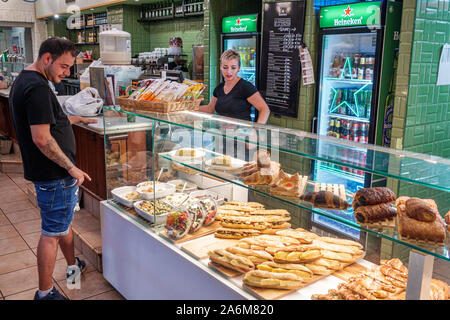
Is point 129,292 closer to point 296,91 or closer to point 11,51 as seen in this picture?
point 296,91

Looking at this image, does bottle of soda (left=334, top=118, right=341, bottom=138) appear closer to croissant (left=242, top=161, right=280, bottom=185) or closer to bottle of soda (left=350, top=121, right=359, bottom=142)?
bottle of soda (left=350, top=121, right=359, bottom=142)

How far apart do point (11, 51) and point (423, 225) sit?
15.5 m

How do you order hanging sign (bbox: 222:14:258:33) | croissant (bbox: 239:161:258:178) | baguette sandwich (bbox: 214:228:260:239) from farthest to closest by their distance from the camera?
hanging sign (bbox: 222:14:258:33), baguette sandwich (bbox: 214:228:260:239), croissant (bbox: 239:161:258:178)

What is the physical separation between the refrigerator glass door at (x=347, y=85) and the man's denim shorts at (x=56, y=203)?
108 inches

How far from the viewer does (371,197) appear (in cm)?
155

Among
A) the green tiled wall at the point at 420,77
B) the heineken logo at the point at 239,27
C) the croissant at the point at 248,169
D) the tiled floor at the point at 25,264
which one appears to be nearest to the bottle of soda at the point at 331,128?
the green tiled wall at the point at 420,77

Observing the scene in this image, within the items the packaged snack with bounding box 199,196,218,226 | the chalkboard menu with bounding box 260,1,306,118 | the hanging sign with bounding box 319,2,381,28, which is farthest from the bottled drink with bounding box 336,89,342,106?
the packaged snack with bounding box 199,196,218,226

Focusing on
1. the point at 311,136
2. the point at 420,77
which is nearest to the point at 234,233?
the point at 311,136

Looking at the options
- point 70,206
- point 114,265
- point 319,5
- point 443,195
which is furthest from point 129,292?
point 319,5

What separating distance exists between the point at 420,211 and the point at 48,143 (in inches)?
89.2

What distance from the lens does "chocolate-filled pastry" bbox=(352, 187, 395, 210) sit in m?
1.55

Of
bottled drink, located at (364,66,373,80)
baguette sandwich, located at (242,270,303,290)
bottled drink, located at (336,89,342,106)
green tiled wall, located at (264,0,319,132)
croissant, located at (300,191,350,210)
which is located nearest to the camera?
croissant, located at (300,191,350,210)

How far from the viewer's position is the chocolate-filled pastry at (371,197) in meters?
1.55

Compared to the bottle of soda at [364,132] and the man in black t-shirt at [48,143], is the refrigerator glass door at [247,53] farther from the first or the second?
the man in black t-shirt at [48,143]
